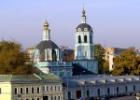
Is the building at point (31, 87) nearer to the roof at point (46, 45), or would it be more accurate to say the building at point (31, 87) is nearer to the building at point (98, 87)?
the building at point (98, 87)

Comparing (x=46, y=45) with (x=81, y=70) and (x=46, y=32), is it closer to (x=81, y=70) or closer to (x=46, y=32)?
(x=46, y=32)

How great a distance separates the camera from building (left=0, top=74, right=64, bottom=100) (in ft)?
233

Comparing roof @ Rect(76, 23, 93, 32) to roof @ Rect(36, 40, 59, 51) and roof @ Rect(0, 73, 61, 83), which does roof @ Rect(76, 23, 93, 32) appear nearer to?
roof @ Rect(36, 40, 59, 51)

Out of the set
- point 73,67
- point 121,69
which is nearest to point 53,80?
point 73,67

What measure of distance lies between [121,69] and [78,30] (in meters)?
12.7

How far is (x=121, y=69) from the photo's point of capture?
108 metres

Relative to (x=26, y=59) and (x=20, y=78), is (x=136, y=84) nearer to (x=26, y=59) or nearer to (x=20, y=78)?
(x=26, y=59)

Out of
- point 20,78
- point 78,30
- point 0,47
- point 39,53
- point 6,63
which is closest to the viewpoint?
point 20,78

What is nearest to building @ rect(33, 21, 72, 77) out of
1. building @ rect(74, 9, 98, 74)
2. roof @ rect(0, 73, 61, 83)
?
building @ rect(74, 9, 98, 74)

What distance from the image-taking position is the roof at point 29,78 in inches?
2808

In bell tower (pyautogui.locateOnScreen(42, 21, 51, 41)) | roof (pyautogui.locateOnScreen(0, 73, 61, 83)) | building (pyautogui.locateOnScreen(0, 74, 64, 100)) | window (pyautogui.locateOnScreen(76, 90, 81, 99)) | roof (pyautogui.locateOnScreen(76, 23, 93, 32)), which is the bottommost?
window (pyautogui.locateOnScreen(76, 90, 81, 99))

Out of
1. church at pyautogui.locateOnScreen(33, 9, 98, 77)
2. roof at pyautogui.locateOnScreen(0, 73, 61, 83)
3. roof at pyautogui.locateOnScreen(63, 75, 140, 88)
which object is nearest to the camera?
roof at pyautogui.locateOnScreen(0, 73, 61, 83)

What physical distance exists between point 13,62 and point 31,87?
8137mm

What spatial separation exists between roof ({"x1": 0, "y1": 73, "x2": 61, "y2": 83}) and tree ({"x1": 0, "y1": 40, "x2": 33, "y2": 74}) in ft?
15.8
